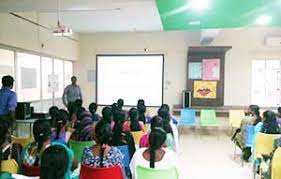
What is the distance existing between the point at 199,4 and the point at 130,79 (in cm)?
493

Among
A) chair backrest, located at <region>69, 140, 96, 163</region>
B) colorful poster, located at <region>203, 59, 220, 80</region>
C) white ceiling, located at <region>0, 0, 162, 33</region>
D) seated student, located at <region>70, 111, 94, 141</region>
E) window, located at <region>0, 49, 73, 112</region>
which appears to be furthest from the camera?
colorful poster, located at <region>203, 59, 220, 80</region>

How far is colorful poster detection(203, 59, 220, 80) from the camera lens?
8.66m

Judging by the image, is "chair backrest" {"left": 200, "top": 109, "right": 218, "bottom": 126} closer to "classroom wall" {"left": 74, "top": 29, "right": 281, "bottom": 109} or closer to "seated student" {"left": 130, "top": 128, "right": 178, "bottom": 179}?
"classroom wall" {"left": 74, "top": 29, "right": 281, "bottom": 109}

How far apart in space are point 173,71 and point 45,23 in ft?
12.7

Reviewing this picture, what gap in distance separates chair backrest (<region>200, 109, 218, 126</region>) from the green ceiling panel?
102 inches

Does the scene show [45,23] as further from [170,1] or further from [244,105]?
[244,105]

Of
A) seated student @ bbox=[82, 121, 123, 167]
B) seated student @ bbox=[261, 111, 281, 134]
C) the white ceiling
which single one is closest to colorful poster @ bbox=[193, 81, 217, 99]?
the white ceiling

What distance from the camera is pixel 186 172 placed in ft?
15.8

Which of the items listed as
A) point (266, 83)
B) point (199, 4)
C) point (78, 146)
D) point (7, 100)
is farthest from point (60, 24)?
point (266, 83)

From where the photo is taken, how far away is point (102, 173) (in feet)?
7.38

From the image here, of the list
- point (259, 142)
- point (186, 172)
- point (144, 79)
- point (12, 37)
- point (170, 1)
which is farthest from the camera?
point (144, 79)

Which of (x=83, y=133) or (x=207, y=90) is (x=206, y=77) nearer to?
(x=207, y=90)

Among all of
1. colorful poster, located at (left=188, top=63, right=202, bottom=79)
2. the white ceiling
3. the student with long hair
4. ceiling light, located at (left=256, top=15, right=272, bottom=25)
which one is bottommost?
the student with long hair

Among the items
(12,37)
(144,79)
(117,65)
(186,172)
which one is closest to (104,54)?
(117,65)
